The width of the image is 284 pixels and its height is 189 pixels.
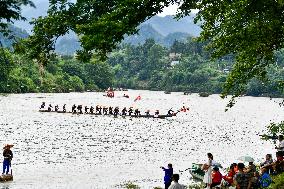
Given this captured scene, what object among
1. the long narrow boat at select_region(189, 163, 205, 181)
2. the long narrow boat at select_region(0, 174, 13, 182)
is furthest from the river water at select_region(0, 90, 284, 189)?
the long narrow boat at select_region(189, 163, 205, 181)

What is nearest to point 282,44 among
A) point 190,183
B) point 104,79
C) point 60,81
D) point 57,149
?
point 190,183

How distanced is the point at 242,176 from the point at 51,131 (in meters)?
43.7

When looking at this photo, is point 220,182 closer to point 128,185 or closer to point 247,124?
point 128,185

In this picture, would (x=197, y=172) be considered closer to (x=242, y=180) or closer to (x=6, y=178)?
(x=6, y=178)

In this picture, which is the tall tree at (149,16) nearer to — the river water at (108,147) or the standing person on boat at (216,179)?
the standing person on boat at (216,179)

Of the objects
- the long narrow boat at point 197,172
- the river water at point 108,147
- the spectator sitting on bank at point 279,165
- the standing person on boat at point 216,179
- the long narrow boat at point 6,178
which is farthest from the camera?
the river water at point 108,147

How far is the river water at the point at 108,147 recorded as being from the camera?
3023 centimetres

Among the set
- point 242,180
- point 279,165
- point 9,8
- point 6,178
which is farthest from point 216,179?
point 9,8

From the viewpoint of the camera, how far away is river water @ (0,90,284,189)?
30.2m

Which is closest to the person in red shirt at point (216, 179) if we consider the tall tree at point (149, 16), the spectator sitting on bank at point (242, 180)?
the tall tree at point (149, 16)

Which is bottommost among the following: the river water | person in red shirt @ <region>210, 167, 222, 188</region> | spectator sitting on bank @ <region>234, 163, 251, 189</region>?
the river water

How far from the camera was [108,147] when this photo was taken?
4494 centimetres

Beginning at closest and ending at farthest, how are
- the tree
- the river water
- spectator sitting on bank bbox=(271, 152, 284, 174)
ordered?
the tree, spectator sitting on bank bbox=(271, 152, 284, 174), the river water

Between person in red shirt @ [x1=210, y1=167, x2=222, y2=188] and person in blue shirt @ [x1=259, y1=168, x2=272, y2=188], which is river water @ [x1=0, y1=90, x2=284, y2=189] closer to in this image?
person in red shirt @ [x1=210, y1=167, x2=222, y2=188]
